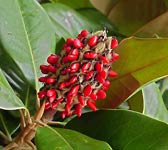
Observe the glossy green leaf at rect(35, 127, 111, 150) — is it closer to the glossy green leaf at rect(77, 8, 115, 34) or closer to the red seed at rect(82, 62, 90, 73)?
the red seed at rect(82, 62, 90, 73)

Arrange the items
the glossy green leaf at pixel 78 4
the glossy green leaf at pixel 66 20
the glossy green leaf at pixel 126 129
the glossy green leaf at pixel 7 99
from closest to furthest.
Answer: the glossy green leaf at pixel 7 99
the glossy green leaf at pixel 126 129
the glossy green leaf at pixel 66 20
the glossy green leaf at pixel 78 4

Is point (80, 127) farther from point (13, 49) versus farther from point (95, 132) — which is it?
point (13, 49)

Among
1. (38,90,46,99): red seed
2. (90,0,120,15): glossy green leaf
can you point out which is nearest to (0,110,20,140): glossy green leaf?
(38,90,46,99): red seed

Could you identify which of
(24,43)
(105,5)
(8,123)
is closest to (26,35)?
(24,43)

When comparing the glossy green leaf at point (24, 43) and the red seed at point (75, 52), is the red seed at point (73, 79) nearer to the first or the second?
the red seed at point (75, 52)

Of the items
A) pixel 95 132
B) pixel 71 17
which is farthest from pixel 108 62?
pixel 71 17

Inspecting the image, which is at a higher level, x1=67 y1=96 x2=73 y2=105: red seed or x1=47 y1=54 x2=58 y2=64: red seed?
x1=47 y1=54 x2=58 y2=64: red seed

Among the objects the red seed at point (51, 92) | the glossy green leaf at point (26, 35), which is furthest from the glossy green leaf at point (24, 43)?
the red seed at point (51, 92)
